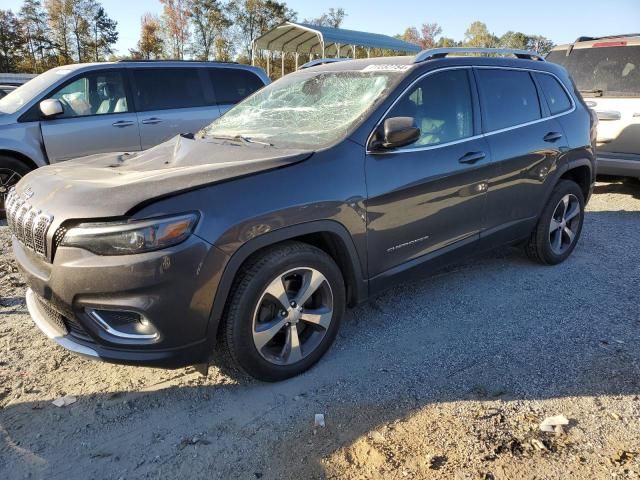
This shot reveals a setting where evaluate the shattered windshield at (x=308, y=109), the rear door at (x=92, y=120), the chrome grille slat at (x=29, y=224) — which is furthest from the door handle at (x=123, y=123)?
the chrome grille slat at (x=29, y=224)

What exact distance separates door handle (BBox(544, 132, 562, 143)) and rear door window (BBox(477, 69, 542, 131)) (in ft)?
0.58

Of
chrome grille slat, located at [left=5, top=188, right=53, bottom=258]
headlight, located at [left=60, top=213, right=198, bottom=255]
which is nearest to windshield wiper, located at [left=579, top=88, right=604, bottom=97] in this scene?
headlight, located at [left=60, top=213, right=198, bottom=255]

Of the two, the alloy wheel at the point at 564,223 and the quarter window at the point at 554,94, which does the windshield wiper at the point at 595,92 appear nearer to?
the quarter window at the point at 554,94

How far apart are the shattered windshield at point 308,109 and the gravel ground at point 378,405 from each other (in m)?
1.38

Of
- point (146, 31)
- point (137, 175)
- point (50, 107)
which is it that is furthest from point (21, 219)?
point (146, 31)

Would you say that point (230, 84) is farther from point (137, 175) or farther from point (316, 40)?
point (316, 40)

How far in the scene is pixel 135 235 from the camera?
7.59 feet

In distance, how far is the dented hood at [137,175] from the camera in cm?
240

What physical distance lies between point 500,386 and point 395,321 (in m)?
0.95

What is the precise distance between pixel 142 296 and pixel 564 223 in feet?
12.8

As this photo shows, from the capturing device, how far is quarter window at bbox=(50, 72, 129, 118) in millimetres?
6352

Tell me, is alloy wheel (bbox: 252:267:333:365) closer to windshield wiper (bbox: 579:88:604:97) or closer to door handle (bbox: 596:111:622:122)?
door handle (bbox: 596:111:622:122)

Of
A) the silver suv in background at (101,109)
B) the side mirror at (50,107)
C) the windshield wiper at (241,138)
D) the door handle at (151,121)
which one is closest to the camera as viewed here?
the windshield wiper at (241,138)

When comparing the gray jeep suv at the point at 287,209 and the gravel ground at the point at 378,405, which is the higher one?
the gray jeep suv at the point at 287,209
